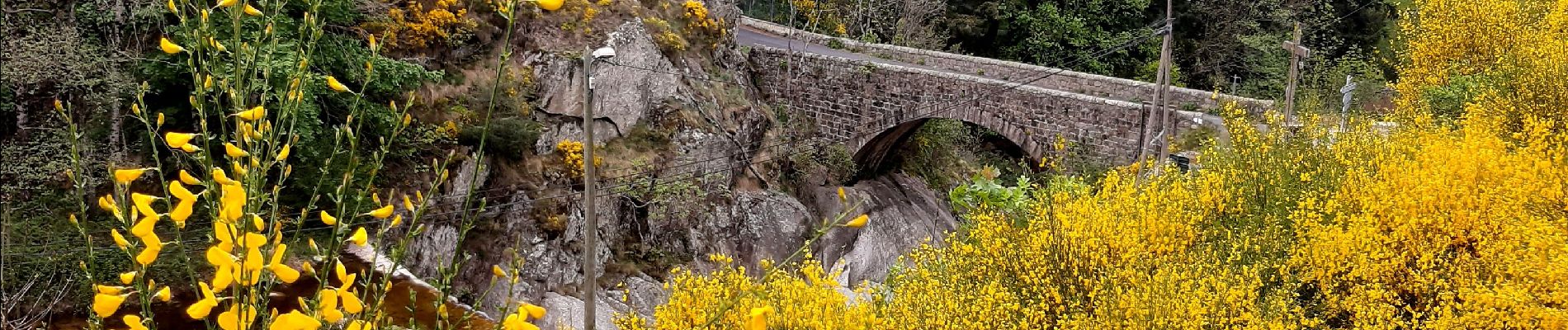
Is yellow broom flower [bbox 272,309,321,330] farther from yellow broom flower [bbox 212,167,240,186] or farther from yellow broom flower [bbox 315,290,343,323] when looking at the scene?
yellow broom flower [bbox 212,167,240,186]

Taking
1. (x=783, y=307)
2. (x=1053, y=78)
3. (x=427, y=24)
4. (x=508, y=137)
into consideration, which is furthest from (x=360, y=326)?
(x=1053, y=78)

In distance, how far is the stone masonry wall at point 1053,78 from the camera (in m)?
15.4

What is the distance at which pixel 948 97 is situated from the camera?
17.1 m

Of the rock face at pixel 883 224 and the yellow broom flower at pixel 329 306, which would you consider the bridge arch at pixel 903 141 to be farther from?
the yellow broom flower at pixel 329 306

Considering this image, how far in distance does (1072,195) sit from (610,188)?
6.91 m

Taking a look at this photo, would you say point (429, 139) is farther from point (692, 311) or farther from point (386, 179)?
point (692, 311)

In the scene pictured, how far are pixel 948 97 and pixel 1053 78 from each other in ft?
6.06

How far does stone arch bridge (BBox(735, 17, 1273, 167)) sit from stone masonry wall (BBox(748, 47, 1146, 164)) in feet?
0.05

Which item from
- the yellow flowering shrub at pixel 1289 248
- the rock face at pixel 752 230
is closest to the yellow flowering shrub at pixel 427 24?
the rock face at pixel 752 230

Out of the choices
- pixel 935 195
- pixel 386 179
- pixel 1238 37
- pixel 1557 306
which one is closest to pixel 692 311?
pixel 386 179

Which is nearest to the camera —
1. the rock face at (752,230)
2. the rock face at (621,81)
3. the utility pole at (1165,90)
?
the utility pole at (1165,90)

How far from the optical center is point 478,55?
14.2 m

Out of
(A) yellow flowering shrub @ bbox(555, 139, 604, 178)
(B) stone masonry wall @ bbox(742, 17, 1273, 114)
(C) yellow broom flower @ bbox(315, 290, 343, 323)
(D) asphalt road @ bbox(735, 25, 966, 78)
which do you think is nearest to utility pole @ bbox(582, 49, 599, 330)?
(C) yellow broom flower @ bbox(315, 290, 343, 323)

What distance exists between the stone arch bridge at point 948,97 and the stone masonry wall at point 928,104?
1 cm
